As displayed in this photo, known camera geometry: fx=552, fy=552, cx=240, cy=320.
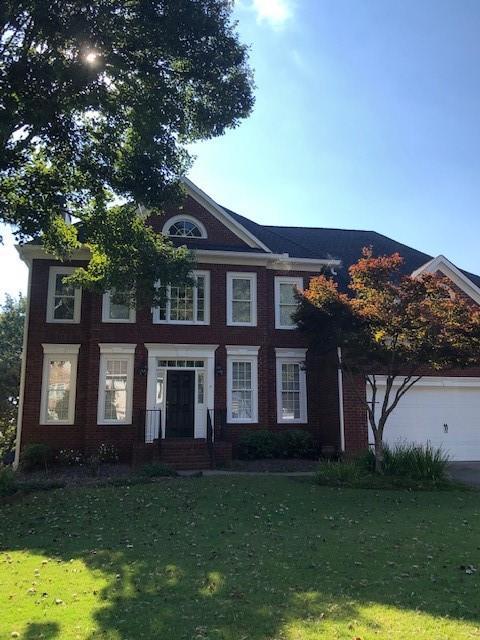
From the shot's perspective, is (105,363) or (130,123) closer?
(130,123)

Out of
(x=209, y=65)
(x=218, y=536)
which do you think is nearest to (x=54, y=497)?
(x=218, y=536)

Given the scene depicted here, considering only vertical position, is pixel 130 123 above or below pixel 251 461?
above

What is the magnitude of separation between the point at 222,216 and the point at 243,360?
16.6 feet

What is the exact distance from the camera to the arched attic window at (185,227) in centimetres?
1892

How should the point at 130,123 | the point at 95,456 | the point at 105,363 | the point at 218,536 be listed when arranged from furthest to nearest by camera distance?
the point at 105,363, the point at 95,456, the point at 130,123, the point at 218,536

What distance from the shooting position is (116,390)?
17531mm

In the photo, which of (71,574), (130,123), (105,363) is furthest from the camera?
(105,363)

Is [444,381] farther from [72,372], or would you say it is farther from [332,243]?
[72,372]

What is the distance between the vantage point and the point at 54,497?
11.2 meters

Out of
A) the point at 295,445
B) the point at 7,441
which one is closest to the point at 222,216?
the point at 295,445

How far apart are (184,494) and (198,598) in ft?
19.4

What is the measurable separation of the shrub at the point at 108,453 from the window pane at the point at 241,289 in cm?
627

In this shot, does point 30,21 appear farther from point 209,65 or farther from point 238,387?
point 238,387

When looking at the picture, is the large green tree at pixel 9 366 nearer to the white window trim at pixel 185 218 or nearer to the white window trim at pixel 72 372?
the white window trim at pixel 72 372
